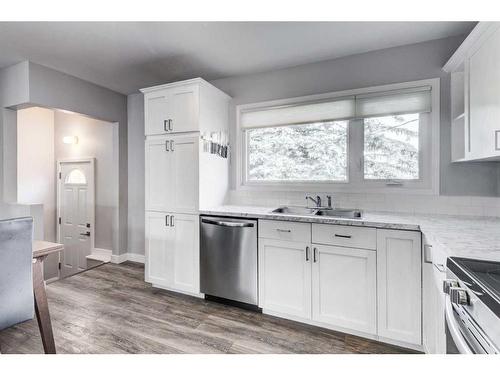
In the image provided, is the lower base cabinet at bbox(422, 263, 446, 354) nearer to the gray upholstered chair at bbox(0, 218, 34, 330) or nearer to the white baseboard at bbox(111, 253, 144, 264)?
the gray upholstered chair at bbox(0, 218, 34, 330)

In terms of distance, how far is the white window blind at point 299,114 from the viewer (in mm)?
2574

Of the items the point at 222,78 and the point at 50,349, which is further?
the point at 222,78

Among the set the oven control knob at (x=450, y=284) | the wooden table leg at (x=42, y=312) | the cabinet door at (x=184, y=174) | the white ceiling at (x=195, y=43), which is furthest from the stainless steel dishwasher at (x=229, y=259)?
the white ceiling at (x=195, y=43)

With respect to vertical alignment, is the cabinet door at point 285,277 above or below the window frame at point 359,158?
below

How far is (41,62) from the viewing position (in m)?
2.69

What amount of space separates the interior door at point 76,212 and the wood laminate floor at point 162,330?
167 centimetres

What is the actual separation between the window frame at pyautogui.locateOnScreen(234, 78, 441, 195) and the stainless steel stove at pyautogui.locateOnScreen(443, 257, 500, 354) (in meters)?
1.50

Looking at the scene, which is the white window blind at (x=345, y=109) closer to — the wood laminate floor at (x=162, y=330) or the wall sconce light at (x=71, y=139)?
the wood laminate floor at (x=162, y=330)

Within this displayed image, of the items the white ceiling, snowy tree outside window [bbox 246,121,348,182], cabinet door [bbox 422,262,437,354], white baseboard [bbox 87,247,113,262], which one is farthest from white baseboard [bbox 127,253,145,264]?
cabinet door [bbox 422,262,437,354]

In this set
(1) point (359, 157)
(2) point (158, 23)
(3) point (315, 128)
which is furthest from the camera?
(3) point (315, 128)

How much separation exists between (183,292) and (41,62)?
2927mm

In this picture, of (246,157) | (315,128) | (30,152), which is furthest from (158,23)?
(30,152)

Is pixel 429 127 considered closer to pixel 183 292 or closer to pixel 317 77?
pixel 317 77

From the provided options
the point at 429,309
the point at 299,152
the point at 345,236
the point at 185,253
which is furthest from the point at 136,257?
the point at 429,309
